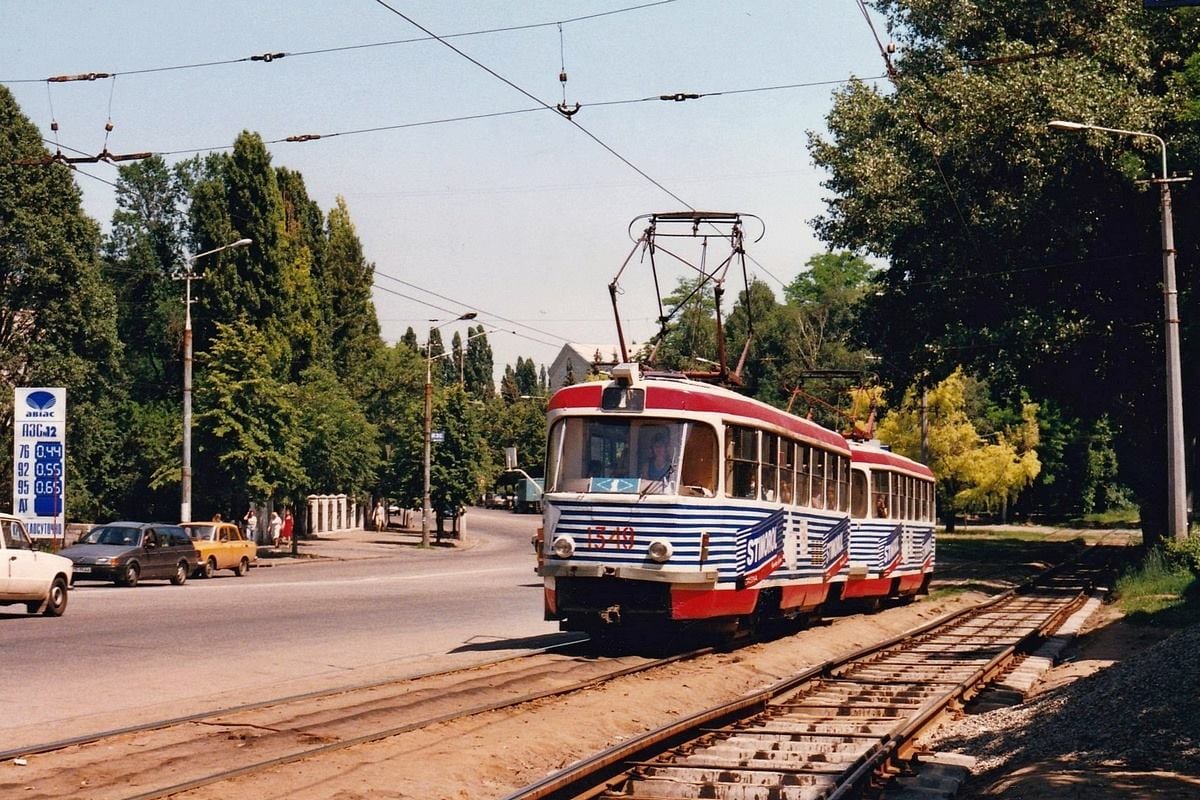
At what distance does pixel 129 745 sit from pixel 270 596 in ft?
66.2

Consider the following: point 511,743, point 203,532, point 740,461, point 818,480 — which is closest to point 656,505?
point 740,461

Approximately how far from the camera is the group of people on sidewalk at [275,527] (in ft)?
181

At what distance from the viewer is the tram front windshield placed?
17.3 meters

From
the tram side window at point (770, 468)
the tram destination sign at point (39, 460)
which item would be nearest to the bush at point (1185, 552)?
the tram side window at point (770, 468)

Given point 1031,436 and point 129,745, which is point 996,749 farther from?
point 1031,436

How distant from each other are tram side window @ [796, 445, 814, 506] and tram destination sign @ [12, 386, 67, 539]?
49.7 feet

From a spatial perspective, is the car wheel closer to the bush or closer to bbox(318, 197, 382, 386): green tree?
the bush

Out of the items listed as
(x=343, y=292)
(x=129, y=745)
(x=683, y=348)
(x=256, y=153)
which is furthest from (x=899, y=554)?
(x=683, y=348)

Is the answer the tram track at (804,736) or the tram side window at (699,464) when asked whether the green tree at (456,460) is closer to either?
the tram track at (804,736)

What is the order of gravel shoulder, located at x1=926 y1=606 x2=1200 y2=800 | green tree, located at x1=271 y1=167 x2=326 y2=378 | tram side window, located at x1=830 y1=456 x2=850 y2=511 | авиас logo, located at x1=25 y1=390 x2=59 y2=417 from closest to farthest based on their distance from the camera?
gravel shoulder, located at x1=926 y1=606 x2=1200 y2=800
tram side window, located at x1=830 y1=456 x2=850 y2=511
авиас logo, located at x1=25 y1=390 x2=59 y2=417
green tree, located at x1=271 y1=167 x2=326 y2=378

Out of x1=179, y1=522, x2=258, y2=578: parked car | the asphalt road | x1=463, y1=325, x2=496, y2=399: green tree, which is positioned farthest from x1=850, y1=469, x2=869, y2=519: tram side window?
x1=463, y1=325, x2=496, y2=399: green tree

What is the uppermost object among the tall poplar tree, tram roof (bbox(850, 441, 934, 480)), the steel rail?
the tall poplar tree

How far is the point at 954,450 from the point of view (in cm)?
7269

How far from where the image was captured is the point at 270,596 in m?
30.6
